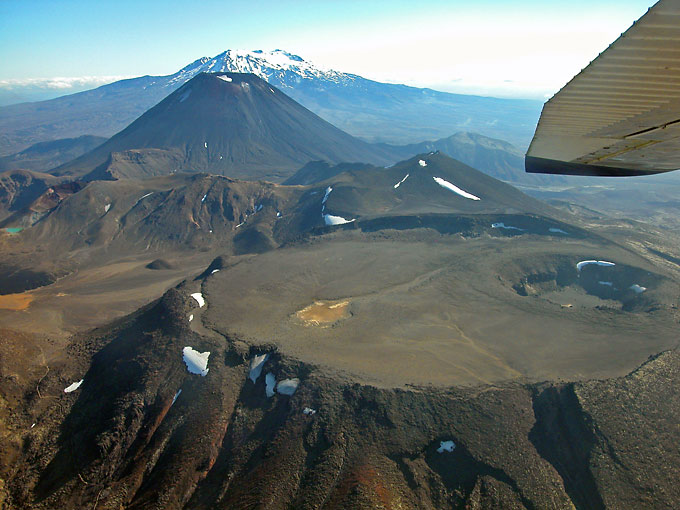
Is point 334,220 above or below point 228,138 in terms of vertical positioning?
below

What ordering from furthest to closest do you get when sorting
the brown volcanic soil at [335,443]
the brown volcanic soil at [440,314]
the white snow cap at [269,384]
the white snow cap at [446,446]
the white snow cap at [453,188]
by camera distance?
the white snow cap at [453,188] → the brown volcanic soil at [440,314] → the white snow cap at [269,384] → the white snow cap at [446,446] → the brown volcanic soil at [335,443]

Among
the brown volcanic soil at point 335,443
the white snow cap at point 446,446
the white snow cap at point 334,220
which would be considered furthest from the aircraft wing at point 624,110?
the white snow cap at point 334,220

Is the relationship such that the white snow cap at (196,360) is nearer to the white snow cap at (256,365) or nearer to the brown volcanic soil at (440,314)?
the brown volcanic soil at (440,314)

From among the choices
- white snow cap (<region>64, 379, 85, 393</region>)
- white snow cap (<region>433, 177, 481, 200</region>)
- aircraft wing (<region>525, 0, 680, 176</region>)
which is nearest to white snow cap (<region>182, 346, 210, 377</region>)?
white snow cap (<region>64, 379, 85, 393</region>)

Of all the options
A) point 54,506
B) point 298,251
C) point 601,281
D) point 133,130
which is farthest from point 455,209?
point 133,130

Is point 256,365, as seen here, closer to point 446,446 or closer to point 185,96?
point 446,446

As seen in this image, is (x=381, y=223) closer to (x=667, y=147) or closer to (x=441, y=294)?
(x=441, y=294)

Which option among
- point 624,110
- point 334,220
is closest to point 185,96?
point 334,220
